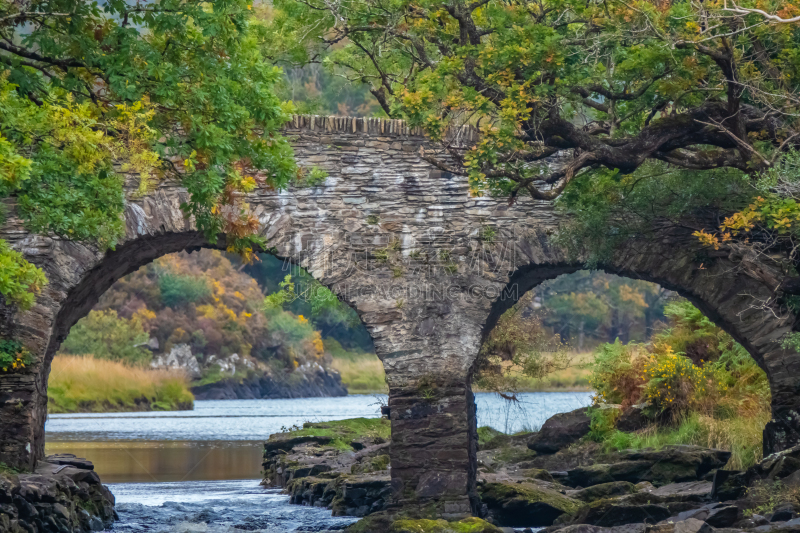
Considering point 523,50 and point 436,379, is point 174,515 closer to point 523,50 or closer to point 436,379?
point 436,379

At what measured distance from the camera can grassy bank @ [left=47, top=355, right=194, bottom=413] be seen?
34094 mm

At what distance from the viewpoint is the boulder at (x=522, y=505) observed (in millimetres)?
12000

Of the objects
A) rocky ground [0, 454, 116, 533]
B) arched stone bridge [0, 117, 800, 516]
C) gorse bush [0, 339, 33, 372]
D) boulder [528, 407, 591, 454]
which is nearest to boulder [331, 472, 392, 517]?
arched stone bridge [0, 117, 800, 516]

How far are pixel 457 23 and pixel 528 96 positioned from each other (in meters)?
1.89

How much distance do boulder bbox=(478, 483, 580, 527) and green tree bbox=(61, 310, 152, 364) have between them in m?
29.0

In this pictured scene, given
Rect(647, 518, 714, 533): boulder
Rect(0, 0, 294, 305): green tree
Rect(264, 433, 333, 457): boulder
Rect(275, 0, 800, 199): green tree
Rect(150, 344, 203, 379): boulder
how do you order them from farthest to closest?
1. Rect(150, 344, 203, 379): boulder
2. Rect(264, 433, 333, 457): boulder
3. Rect(275, 0, 800, 199): green tree
4. Rect(647, 518, 714, 533): boulder
5. Rect(0, 0, 294, 305): green tree

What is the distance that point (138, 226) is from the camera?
1140cm

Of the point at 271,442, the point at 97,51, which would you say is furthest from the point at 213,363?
the point at 97,51

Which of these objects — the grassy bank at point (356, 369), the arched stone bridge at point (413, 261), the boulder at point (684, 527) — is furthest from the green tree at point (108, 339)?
the boulder at point (684, 527)

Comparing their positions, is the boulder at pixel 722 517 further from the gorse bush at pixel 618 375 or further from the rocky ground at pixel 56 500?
the gorse bush at pixel 618 375

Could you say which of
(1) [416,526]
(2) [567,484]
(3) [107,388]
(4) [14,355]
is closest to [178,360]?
(3) [107,388]

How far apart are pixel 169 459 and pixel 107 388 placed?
15.1m

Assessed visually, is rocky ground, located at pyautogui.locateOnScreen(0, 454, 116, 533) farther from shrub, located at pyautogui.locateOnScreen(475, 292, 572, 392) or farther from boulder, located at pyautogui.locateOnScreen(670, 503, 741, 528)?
shrub, located at pyautogui.locateOnScreen(475, 292, 572, 392)

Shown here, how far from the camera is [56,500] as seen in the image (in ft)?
37.0
